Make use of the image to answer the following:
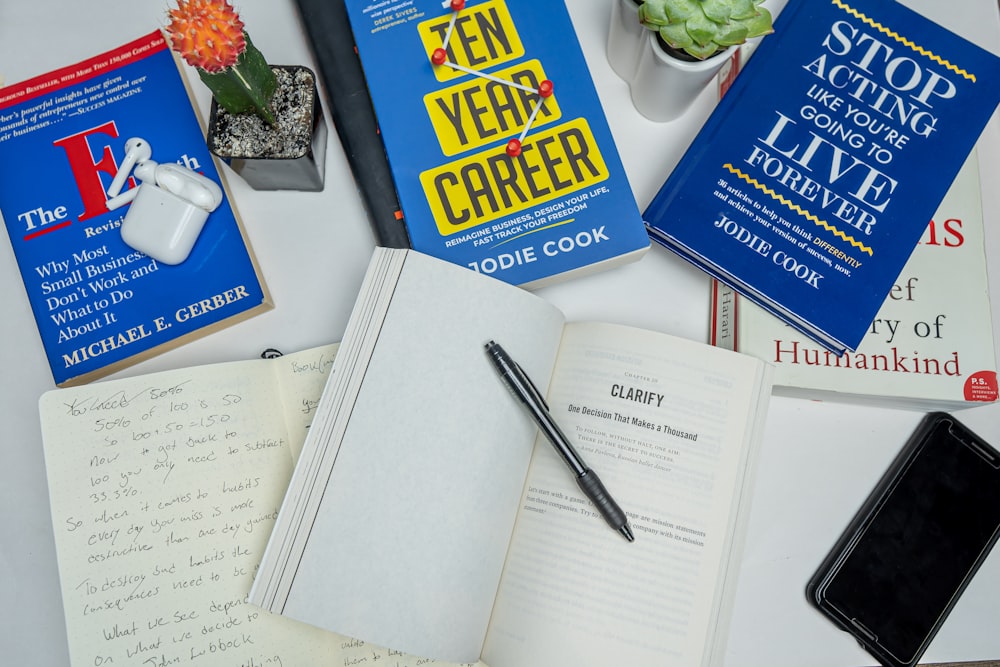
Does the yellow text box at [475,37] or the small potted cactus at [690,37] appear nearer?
the small potted cactus at [690,37]

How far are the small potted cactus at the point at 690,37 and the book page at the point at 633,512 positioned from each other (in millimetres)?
244

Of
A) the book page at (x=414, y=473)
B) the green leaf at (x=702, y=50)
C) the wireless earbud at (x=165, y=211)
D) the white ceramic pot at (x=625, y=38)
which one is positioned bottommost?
the book page at (x=414, y=473)

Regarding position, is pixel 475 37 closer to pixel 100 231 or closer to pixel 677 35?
pixel 677 35

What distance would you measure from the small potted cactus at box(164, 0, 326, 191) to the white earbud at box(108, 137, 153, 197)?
0.10m

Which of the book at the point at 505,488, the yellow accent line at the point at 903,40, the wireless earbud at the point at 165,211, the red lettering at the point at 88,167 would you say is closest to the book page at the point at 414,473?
the book at the point at 505,488

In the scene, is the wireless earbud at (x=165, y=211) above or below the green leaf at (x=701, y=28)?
below

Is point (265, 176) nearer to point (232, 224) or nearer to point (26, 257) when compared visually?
point (232, 224)

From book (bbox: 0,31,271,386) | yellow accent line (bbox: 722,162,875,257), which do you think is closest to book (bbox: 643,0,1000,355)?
yellow accent line (bbox: 722,162,875,257)

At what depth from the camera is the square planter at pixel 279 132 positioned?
0.60m

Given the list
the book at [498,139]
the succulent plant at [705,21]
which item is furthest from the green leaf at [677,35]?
the book at [498,139]

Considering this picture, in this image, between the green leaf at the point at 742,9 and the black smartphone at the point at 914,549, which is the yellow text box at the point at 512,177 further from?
the black smartphone at the point at 914,549

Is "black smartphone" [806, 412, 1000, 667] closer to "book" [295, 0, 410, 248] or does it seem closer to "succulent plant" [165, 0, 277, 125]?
"book" [295, 0, 410, 248]

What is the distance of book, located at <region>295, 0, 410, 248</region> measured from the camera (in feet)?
2.10

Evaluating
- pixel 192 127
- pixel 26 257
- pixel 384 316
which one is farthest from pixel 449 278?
pixel 26 257
